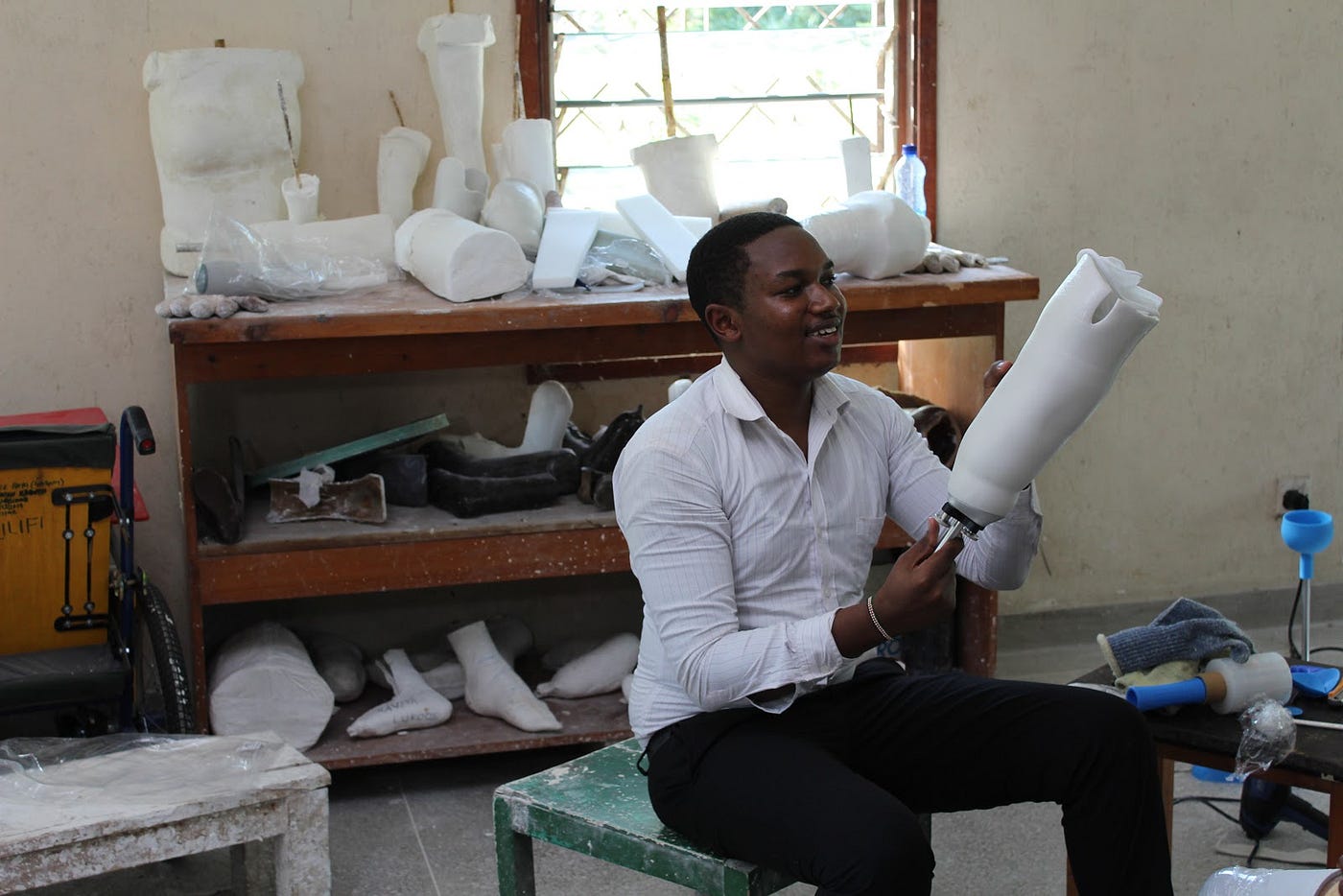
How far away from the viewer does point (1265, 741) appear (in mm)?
2160

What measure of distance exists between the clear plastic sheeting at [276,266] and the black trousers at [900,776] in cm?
146

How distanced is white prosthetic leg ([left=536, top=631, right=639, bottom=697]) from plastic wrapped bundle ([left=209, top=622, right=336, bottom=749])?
513mm

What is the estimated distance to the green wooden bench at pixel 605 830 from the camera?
6.45ft

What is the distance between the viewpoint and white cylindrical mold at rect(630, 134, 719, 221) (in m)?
3.42

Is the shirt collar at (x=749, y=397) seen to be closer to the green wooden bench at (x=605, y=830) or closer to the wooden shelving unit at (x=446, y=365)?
the green wooden bench at (x=605, y=830)

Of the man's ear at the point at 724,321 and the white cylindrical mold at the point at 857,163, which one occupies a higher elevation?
the white cylindrical mold at the point at 857,163

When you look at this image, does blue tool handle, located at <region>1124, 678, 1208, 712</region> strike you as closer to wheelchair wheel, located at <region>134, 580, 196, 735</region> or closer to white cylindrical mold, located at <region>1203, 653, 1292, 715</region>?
white cylindrical mold, located at <region>1203, 653, 1292, 715</region>

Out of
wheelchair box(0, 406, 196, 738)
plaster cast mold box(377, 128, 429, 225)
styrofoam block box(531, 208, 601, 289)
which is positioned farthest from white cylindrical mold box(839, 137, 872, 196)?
wheelchair box(0, 406, 196, 738)

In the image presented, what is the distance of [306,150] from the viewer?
3477 mm

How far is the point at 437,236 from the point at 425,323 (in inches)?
9.9

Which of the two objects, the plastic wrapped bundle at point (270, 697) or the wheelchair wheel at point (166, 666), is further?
the plastic wrapped bundle at point (270, 697)

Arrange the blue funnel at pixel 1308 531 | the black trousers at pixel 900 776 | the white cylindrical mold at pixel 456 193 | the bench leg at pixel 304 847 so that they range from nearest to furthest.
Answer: the black trousers at pixel 900 776 < the bench leg at pixel 304 847 < the blue funnel at pixel 1308 531 < the white cylindrical mold at pixel 456 193

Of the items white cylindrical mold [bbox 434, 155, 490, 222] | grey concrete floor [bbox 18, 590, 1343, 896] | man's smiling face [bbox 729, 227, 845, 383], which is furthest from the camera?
white cylindrical mold [bbox 434, 155, 490, 222]

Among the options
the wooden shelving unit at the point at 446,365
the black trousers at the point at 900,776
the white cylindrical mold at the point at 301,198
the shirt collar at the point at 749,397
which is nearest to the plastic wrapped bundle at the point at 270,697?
the wooden shelving unit at the point at 446,365
